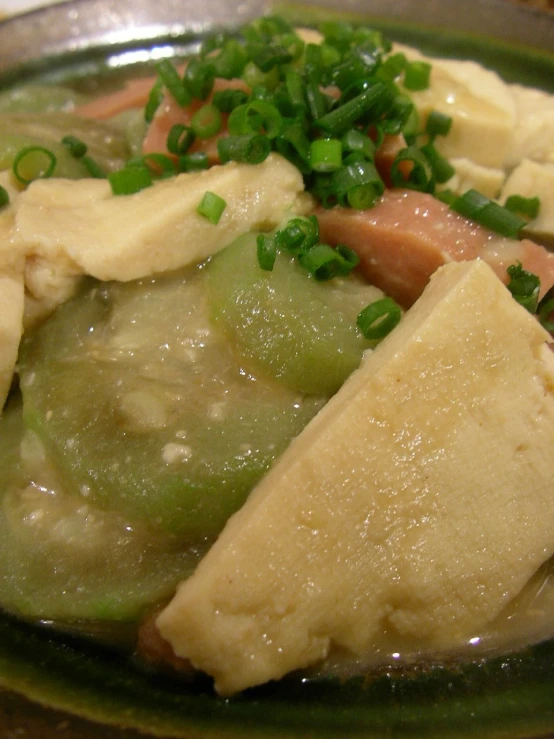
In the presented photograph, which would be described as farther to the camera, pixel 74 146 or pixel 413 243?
pixel 74 146

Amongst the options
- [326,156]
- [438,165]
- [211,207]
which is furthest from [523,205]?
[211,207]

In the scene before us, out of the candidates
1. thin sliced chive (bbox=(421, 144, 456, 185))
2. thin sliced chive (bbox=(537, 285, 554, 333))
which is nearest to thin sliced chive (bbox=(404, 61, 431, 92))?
thin sliced chive (bbox=(421, 144, 456, 185))

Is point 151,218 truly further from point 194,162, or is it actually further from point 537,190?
point 537,190

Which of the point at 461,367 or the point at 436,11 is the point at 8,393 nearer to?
the point at 461,367

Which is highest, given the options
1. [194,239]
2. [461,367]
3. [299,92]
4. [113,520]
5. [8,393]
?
[299,92]

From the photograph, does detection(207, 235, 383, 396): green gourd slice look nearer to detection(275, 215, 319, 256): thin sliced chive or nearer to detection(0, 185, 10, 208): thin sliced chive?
detection(275, 215, 319, 256): thin sliced chive

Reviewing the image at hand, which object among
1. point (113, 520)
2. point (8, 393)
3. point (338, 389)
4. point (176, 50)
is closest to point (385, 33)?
point (176, 50)

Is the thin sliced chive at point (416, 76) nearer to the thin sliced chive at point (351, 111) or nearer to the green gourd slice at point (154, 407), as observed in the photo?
the thin sliced chive at point (351, 111)
